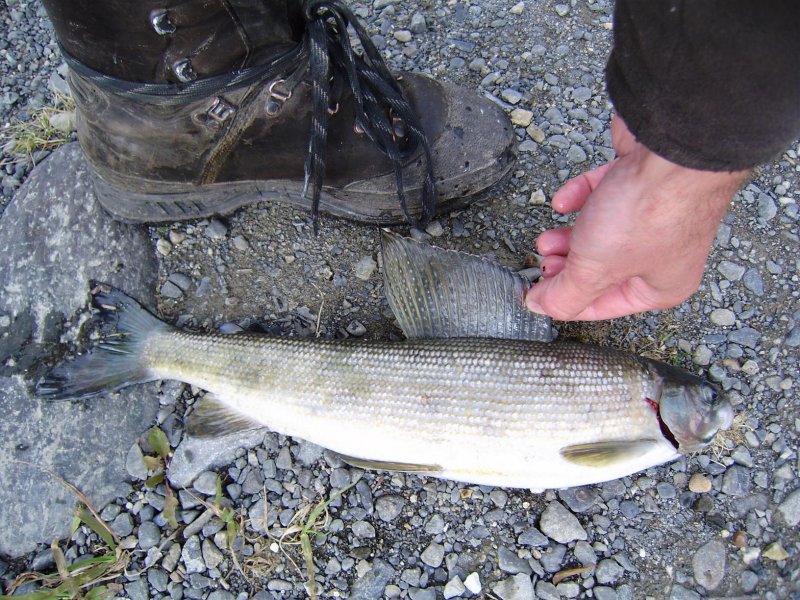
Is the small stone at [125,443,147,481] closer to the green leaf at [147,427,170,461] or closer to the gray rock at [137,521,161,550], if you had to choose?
the green leaf at [147,427,170,461]

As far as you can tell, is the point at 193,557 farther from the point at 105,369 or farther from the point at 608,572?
the point at 608,572

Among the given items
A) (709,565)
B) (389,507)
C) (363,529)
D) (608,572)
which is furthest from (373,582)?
(709,565)

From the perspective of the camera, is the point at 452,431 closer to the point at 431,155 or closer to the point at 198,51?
the point at 431,155

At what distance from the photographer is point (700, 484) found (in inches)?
124

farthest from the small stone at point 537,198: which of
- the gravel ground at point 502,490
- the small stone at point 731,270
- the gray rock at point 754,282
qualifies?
the gray rock at point 754,282

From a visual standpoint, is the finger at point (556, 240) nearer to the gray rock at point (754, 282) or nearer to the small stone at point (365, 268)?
the small stone at point (365, 268)

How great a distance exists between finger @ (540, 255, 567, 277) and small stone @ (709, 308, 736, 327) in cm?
107

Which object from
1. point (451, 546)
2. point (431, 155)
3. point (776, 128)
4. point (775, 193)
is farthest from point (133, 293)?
point (775, 193)

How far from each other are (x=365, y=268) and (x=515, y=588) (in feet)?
6.19

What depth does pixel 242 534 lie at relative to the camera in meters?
3.17

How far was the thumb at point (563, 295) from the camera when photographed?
2.37 metres

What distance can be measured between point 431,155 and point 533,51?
1434mm

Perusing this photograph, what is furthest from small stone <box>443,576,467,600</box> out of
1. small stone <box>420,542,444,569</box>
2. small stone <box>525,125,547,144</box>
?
small stone <box>525,125,547,144</box>

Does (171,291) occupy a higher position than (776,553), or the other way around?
(171,291)
